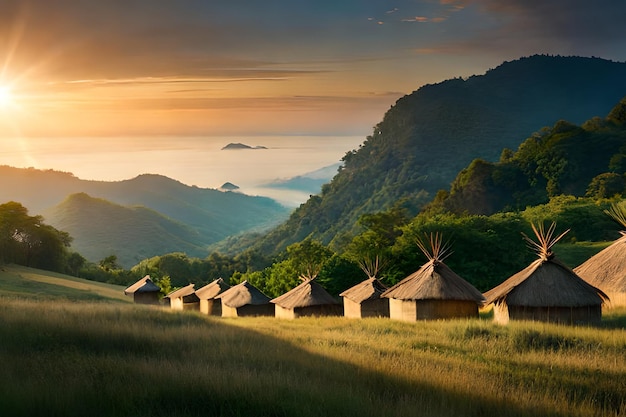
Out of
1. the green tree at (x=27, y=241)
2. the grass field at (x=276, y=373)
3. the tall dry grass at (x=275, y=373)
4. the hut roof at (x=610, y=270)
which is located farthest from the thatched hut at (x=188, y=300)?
the grass field at (x=276, y=373)

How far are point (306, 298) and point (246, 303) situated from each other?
5.66 metres

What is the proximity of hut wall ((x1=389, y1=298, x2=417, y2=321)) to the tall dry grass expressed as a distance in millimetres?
13985

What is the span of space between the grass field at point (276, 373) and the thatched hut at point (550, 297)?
10.3 meters

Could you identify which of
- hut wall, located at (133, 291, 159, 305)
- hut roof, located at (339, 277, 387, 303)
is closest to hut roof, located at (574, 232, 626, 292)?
hut roof, located at (339, 277, 387, 303)

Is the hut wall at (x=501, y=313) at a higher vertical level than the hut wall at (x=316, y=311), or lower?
higher

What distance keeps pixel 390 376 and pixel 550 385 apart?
3.04 meters

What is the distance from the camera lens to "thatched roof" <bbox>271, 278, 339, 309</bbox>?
1645 inches

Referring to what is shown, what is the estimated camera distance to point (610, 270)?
33.1 m

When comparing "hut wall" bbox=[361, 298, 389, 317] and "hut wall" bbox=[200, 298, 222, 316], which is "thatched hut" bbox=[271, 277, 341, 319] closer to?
"hut wall" bbox=[361, 298, 389, 317]

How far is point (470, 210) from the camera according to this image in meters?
110

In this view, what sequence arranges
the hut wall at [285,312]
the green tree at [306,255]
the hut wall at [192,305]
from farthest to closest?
1. the green tree at [306,255]
2. the hut wall at [192,305]
3. the hut wall at [285,312]

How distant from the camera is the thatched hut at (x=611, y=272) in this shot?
31844 millimetres

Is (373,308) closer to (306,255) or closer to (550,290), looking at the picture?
(550,290)

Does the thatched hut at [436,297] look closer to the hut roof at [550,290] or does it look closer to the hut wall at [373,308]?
the hut roof at [550,290]
